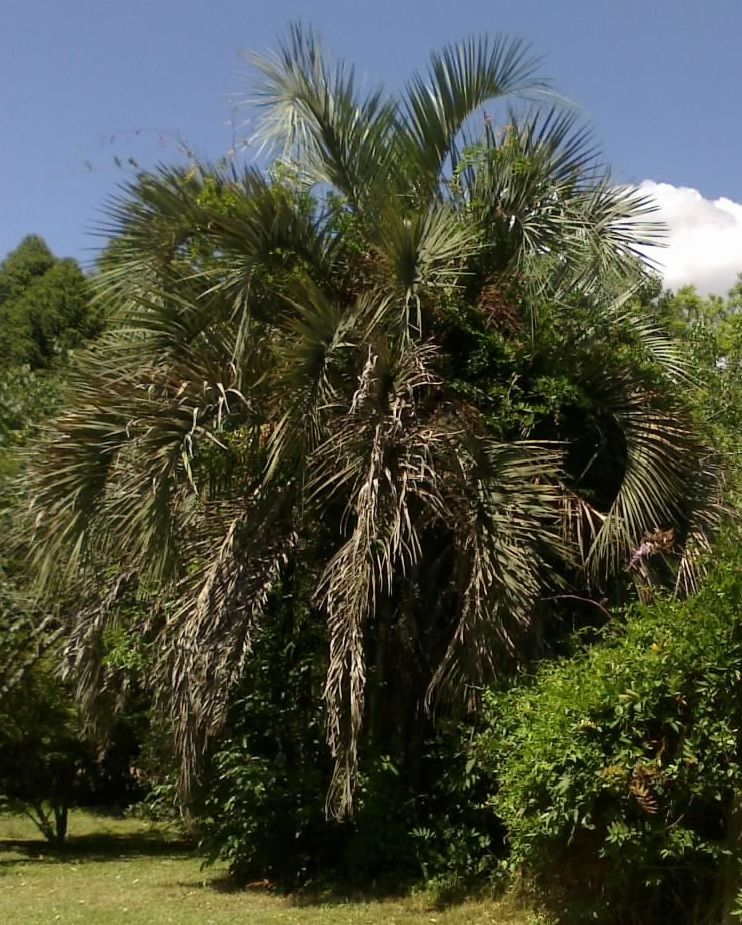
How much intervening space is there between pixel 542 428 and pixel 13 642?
7.03m

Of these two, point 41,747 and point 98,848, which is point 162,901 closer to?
point 41,747

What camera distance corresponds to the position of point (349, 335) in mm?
8742

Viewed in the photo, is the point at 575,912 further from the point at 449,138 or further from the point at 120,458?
the point at 449,138

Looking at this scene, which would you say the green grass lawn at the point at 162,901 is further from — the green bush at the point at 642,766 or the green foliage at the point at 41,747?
the green bush at the point at 642,766

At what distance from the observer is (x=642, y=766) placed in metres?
6.13

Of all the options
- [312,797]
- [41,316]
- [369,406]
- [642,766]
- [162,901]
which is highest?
[41,316]

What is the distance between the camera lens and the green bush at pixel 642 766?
6.10 metres

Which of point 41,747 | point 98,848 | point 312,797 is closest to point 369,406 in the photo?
point 312,797

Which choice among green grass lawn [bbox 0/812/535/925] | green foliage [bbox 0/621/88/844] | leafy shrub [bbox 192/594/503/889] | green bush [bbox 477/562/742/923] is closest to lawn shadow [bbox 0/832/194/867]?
green grass lawn [bbox 0/812/535/925]

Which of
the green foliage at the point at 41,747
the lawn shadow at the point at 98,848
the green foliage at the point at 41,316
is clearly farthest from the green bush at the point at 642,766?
the green foliage at the point at 41,316

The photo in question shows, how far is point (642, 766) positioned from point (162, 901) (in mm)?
5262

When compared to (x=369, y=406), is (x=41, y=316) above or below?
above

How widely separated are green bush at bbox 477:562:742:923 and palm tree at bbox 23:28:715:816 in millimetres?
1720

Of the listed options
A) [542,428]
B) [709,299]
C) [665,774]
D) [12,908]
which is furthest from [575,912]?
[709,299]
